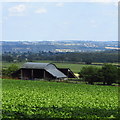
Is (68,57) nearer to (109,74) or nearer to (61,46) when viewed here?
(61,46)

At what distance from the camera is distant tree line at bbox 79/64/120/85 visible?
39688 mm

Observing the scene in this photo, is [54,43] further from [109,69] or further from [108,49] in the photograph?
[109,69]

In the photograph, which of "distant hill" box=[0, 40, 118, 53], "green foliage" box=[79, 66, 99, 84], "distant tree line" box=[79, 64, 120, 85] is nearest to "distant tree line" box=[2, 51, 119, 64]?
"distant hill" box=[0, 40, 118, 53]

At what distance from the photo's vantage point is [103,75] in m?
40.5

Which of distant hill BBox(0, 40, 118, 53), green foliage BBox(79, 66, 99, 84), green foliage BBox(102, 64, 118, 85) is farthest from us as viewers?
distant hill BBox(0, 40, 118, 53)

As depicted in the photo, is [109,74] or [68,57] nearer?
[109,74]

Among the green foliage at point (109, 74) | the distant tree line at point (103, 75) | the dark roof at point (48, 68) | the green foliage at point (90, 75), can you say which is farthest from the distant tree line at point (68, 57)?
the green foliage at point (109, 74)

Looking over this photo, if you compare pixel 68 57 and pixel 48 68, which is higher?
pixel 68 57

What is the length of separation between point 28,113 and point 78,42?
77780mm

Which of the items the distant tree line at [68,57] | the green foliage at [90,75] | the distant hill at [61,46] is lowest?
the green foliage at [90,75]

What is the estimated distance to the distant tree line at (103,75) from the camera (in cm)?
3969

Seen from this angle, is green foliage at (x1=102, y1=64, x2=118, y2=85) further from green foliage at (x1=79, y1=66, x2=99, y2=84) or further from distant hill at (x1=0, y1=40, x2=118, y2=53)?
distant hill at (x1=0, y1=40, x2=118, y2=53)

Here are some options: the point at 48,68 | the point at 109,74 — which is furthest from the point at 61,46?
the point at 109,74

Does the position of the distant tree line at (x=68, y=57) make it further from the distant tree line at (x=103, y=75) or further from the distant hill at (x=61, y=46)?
the distant tree line at (x=103, y=75)
